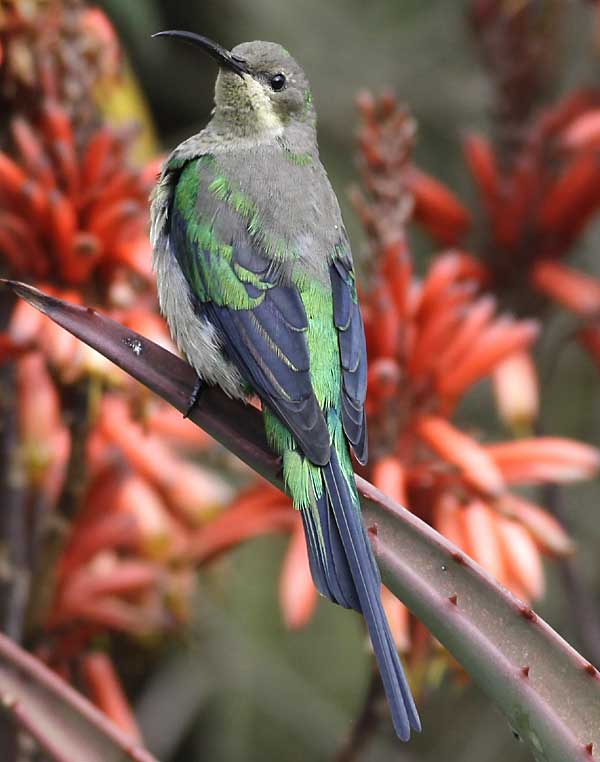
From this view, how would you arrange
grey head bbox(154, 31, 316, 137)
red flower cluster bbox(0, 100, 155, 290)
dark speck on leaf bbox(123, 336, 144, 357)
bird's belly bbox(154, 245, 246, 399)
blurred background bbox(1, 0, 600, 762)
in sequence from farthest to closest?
blurred background bbox(1, 0, 600, 762) < grey head bbox(154, 31, 316, 137) < red flower cluster bbox(0, 100, 155, 290) < bird's belly bbox(154, 245, 246, 399) < dark speck on leaf bbox(123, 336, 144, 357)

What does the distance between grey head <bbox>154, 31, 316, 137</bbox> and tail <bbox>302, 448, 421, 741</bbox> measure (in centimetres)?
99

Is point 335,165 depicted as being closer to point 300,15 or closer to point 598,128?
point 300,15

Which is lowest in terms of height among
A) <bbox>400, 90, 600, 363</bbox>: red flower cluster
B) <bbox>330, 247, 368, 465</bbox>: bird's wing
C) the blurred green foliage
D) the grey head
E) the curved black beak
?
the blurred green foliage

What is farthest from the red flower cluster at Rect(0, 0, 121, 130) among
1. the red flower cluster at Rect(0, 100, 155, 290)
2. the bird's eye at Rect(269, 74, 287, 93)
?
the bird's eye at Rect(269, 74, 287, 93)

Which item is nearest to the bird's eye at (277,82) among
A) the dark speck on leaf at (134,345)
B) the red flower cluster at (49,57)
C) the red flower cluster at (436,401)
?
the red flower cluster at (436,401)

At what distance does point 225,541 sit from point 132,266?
0.55 m

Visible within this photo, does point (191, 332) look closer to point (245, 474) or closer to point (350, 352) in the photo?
point (350, 352)

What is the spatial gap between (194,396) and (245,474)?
71.1 inches

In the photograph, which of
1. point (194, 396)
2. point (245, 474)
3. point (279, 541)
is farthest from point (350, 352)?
point (279, 541)

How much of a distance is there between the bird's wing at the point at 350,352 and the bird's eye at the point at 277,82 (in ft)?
1.76

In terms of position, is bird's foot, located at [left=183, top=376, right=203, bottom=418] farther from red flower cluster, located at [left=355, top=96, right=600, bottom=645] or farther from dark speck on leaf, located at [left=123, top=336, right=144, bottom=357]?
red flower cluster, located at [left=355, top=96, right=600, bottom=645]

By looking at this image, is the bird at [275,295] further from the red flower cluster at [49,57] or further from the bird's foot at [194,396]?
the red flower cluster at [49,57]

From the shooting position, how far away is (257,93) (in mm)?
2605

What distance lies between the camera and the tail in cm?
143
